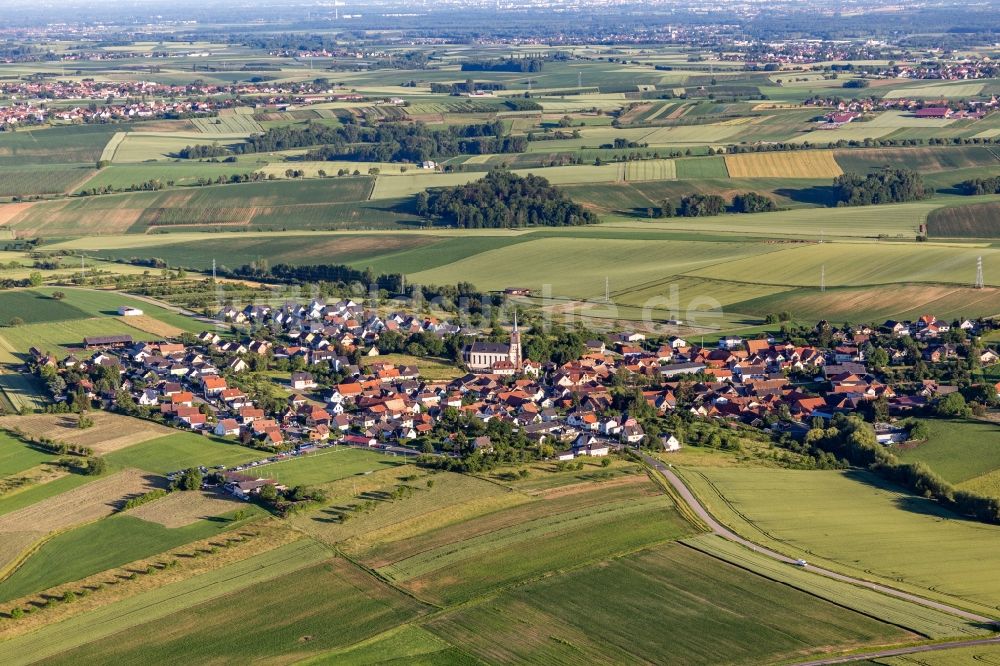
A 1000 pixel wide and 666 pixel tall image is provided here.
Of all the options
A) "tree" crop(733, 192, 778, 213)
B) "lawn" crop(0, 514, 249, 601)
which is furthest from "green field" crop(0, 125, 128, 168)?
"lawn" crop(0, 514, 249, 601)

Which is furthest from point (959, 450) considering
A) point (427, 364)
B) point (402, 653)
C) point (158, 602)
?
point (158, 602)

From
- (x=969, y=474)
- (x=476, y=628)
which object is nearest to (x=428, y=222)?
(x=969, y=474)

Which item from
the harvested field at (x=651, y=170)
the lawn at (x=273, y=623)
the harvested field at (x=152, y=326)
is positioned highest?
the harvested field at (x=651, y=170)

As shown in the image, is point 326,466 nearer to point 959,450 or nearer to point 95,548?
point 95,548

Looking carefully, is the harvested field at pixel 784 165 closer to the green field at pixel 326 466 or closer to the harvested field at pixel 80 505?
the green field at pixel 326 466

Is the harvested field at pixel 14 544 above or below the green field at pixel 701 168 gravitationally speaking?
below

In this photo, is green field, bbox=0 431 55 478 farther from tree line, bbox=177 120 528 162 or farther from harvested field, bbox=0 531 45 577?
tree line, bbox=177 120 528 162

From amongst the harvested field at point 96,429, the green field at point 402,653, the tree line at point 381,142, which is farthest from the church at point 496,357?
the tree line at point 381,142
